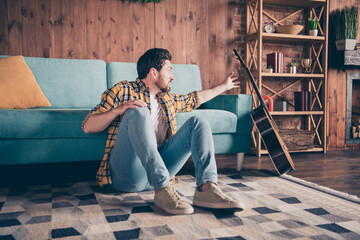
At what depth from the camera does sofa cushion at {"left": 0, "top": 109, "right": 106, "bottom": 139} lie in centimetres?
184

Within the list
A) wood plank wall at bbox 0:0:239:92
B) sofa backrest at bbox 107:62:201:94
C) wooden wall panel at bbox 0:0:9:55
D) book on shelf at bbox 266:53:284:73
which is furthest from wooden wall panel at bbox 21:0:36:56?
book on shelf at bbox 266:53:284:73

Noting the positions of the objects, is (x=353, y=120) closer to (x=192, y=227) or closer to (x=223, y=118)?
(x=223, y=118)

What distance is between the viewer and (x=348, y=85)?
3.74m

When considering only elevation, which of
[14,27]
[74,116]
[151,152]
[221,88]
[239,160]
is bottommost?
[239,160]

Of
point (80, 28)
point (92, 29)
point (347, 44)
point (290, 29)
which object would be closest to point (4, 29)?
point (80, 28)

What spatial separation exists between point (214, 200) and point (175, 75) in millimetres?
1699

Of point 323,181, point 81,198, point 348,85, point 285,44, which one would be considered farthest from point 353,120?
point 81,198

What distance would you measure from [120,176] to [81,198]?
0.82ft

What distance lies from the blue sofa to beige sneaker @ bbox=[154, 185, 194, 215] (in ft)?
2.45

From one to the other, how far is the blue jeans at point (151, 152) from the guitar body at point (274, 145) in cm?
86

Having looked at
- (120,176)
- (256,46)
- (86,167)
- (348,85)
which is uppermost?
(256,46)

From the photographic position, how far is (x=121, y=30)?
3.15 meters

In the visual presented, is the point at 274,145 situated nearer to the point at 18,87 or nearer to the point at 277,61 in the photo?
the point at 277,61

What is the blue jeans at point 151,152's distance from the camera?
1372 millimetres
